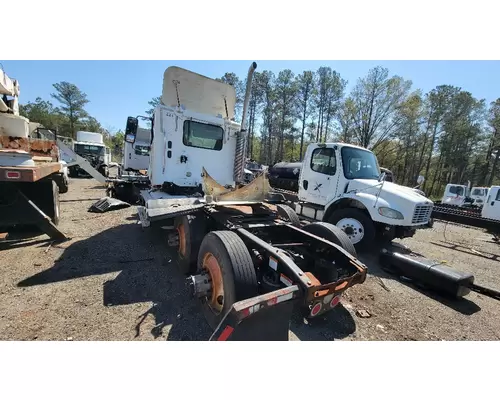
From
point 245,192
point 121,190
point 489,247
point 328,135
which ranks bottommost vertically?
point 489,247

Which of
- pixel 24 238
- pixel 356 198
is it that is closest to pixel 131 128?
pixel 24 238

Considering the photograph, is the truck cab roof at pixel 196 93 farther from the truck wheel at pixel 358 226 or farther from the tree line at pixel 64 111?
the tree line at pixel 64 111

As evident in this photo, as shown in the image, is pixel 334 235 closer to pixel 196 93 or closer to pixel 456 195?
pixel 196 93

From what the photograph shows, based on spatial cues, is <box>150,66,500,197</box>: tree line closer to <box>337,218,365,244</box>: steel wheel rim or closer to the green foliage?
the green foliage

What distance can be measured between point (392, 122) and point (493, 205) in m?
25.0

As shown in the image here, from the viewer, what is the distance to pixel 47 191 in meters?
5.38

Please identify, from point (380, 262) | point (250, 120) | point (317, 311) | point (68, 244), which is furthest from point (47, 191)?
point (250, 120)

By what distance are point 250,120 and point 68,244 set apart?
4217cm

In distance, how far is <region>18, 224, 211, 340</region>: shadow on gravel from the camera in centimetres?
276

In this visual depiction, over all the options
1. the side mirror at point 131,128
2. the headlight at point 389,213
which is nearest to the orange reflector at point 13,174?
the headlight at point 389,213

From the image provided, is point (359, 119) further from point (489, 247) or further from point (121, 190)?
point (121, 190)

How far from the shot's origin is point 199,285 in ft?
8.75

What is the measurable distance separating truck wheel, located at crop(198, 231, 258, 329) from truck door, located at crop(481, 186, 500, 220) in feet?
46.1

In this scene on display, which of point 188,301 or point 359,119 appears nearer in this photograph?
point 188,301
